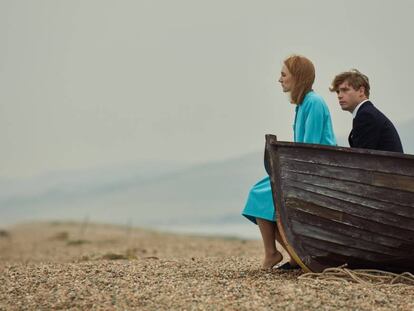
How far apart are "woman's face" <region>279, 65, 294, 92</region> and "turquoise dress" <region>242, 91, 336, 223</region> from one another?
0.61ft

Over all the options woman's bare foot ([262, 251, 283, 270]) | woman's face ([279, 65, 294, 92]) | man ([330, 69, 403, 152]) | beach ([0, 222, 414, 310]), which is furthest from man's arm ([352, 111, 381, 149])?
woman's bare foot ([262, 251, 283, 270])

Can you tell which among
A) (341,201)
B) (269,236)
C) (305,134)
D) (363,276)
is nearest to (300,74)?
(305,134)

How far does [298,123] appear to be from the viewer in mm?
7176

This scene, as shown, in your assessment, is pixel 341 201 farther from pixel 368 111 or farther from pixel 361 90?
pixel 361 90

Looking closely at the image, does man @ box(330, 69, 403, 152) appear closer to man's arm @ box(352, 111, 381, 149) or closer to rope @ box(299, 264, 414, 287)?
man's arm @ box(352, 111, 381, 149)

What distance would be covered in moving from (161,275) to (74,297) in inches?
50.2

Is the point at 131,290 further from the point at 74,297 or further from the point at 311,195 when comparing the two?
the point at 311,195

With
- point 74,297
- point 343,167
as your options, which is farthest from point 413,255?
point 74,297

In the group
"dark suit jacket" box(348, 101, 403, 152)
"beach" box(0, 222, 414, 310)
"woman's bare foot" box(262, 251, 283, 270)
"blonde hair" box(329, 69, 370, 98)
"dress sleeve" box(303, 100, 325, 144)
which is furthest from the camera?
"woman's bare foot" box(262, 251, 283, 270)

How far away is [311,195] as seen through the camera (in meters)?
6.64

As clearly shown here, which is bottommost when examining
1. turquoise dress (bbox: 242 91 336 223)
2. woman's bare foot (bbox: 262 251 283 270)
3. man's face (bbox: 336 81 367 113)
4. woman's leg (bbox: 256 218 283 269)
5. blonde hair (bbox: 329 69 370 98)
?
woman's bare foot (bbox: 262 251 283 270)

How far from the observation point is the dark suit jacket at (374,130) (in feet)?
21.8

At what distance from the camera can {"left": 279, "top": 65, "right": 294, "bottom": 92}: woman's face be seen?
23.4ft

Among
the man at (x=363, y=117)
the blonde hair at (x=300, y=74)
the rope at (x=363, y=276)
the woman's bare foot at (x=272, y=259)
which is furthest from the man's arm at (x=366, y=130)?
the woman's bare foot at (x=272, y=259)
